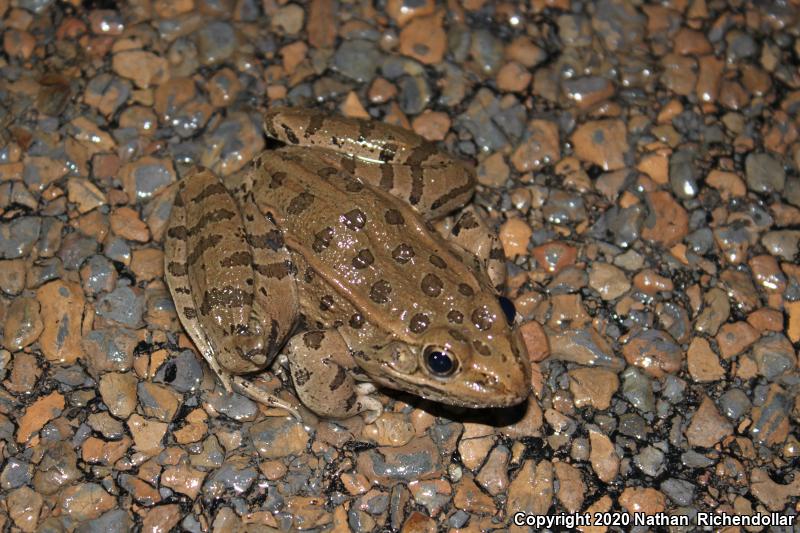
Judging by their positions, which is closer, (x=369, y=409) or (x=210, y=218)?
(x=369, y=409)

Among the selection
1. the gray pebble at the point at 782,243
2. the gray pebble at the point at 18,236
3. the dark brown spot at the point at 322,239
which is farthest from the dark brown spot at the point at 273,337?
the gray pebble at the point at 782,243

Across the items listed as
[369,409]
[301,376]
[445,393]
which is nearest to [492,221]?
[445,393]

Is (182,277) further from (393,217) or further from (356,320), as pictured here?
(393,217)

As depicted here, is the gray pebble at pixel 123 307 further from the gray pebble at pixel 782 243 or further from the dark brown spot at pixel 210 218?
the gray pebble at pixel 782 243

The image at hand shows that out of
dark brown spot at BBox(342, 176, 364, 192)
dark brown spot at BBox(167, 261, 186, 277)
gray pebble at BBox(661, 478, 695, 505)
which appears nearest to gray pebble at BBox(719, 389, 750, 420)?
gray pebble at BBox(661, 478, 695, 505)

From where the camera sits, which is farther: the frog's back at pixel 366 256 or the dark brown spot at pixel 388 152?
the dark brown spot at pixel 388 152

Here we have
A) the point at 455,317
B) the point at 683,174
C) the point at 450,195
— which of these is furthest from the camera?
the point at 683,174
